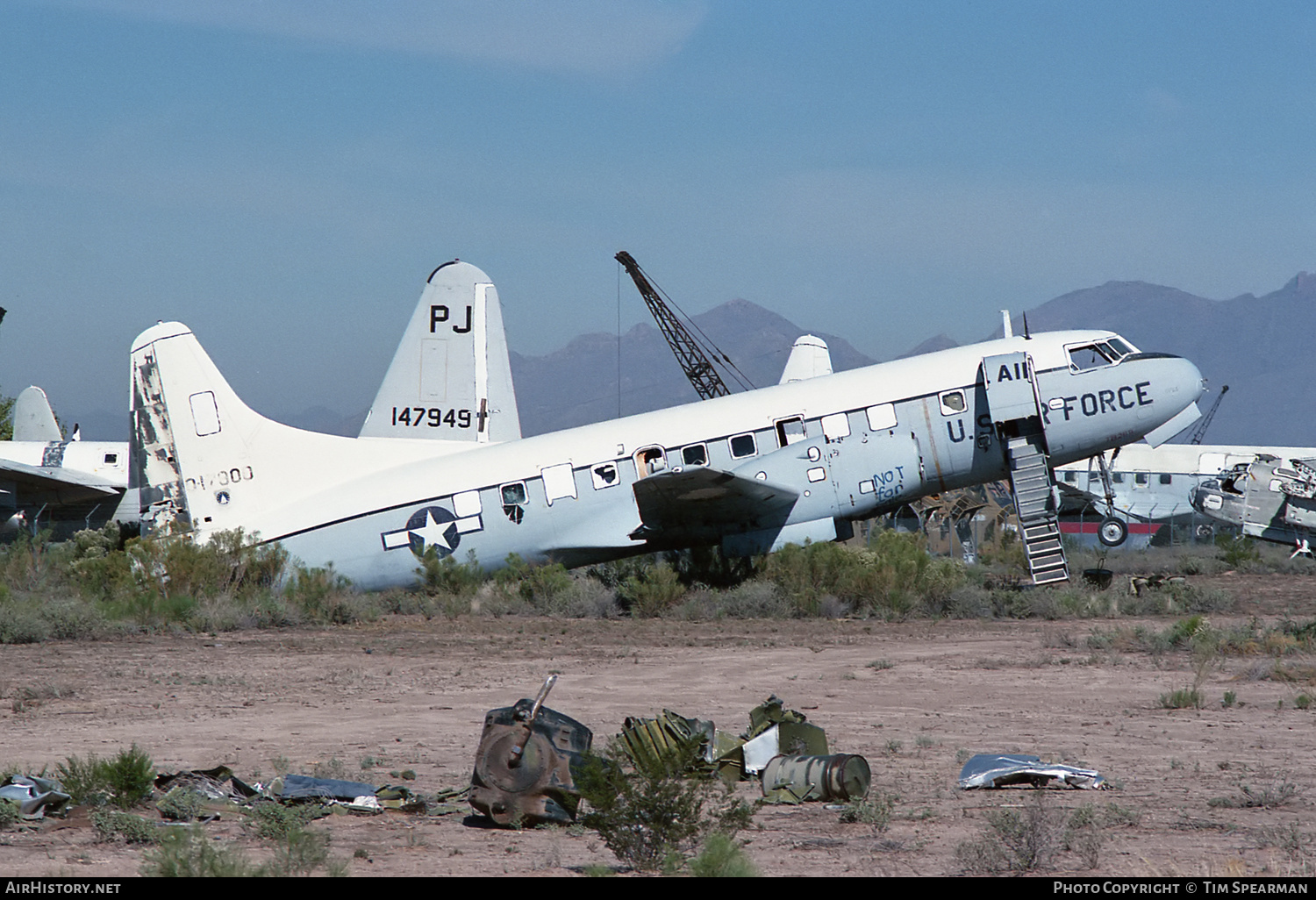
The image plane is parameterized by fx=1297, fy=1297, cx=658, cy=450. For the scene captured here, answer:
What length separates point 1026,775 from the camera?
962cm

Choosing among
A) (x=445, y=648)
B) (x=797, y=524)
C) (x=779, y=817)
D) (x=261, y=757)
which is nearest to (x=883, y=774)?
(x=779, y=817)

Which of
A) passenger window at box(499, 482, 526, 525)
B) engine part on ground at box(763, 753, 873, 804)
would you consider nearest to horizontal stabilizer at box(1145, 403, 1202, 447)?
passenger window at box(499, 482, 526, 525)

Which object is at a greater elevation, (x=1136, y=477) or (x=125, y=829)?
(x=1136, y=477)

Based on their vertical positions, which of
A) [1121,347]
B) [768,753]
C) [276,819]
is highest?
[1121,347]

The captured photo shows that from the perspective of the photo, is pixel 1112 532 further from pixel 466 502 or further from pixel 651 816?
pixel 651 816

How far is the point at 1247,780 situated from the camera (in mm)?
9688

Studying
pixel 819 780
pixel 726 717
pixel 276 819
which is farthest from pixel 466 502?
pixel 276 819

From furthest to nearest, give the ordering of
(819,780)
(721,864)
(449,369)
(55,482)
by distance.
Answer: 1. (55,482)
2. (449,369)
3. (819,780)
4. (721,864)

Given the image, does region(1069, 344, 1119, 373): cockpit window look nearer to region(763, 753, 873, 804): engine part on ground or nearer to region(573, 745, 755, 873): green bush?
region(763, 753, 873, 804): engine part on ground

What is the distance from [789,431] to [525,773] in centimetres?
1679

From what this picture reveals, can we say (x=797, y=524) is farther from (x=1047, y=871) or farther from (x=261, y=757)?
(x=1047, y=871)

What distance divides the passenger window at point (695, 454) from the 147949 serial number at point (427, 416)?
6.76m

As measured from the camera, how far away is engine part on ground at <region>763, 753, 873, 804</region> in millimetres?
9086
